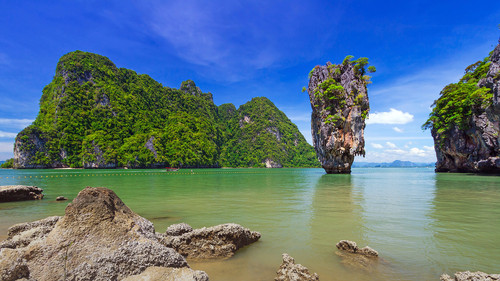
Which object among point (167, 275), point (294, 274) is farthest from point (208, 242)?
point (294, 274)

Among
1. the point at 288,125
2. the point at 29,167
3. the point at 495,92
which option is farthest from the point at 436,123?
the point at 288,125

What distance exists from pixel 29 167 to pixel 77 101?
3220 cm

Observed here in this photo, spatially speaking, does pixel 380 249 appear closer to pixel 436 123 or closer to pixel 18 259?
pixel 18 259

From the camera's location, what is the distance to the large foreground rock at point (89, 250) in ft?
9.00

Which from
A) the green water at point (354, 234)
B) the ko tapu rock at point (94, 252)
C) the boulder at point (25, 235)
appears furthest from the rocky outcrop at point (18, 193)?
the ko tapu rock at point (94, 252)

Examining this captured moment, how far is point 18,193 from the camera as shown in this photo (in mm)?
12008

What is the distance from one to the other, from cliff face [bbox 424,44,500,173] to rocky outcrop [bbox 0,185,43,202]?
135 ft

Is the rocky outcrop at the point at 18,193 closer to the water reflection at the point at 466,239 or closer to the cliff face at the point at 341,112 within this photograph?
the water reflection at the point at 466,239

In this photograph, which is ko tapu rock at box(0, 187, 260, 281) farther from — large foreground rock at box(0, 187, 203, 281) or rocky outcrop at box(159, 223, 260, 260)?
rocky outcrop at box(159, 223, 260, 260)

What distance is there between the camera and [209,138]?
120 metres

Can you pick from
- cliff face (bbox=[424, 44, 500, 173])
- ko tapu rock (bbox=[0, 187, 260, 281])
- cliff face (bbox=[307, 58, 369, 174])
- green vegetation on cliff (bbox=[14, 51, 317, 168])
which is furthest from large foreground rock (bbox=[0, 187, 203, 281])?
green vegetation on cliff (bbox=[14, 51, 317, 168])

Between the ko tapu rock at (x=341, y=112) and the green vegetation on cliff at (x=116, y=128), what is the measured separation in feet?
219

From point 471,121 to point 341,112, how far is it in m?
17.3

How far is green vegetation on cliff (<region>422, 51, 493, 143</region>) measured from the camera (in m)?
30.3
